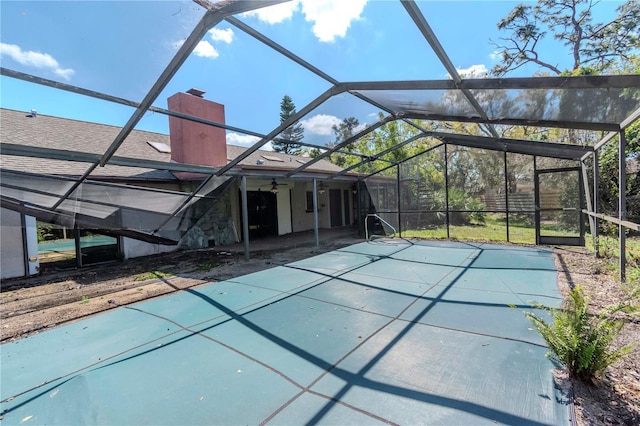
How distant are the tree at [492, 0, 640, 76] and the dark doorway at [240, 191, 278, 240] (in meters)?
15.9

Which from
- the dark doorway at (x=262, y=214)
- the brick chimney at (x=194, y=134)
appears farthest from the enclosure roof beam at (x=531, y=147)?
the dark doorway at (x=262, y=214)

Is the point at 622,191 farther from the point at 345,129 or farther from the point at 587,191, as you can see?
the point at 345,129

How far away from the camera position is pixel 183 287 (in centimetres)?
518

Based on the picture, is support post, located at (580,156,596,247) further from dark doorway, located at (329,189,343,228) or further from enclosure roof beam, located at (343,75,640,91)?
dark doorway, located at (329,189,343,228)

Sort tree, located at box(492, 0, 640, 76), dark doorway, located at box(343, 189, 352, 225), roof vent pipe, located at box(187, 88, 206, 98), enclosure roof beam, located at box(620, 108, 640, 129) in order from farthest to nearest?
dark doorway, located at box(343, 189, 352, 225), tree, located at box(492, 0, 640, 76), roof vent pipe, located at box(187, 88, 206, 98), enclosure roof beam, located at box(620, 108, 640, 129)

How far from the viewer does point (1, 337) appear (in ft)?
11.2

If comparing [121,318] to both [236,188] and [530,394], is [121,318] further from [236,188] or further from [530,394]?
[236,188]

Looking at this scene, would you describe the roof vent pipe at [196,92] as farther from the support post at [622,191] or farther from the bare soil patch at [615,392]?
the bare soil patch at [615,392]

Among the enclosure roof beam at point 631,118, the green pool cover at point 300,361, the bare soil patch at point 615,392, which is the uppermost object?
the enclosure roof beam at point 631,118

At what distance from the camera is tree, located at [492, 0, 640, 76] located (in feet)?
47.0

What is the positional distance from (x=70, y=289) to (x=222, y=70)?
4.81 metres

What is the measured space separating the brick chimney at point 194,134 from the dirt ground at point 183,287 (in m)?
2.97

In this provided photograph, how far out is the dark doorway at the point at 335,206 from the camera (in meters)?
14.5

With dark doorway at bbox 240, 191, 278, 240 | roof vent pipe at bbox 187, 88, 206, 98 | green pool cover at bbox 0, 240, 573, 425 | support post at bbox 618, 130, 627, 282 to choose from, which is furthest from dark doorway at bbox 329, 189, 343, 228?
support post at bbox 618, 130, 627, 282
